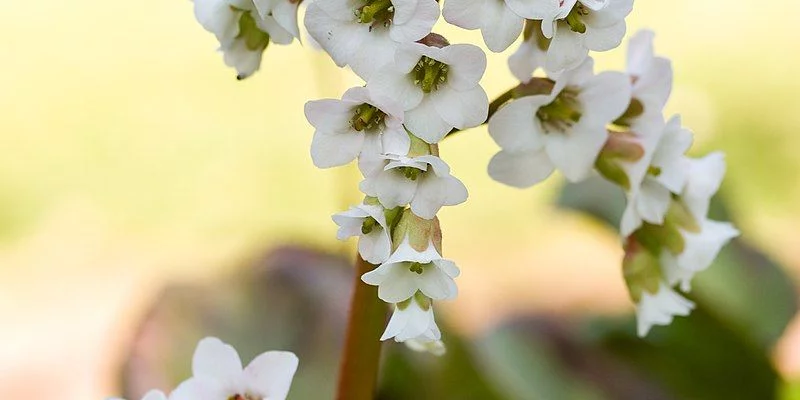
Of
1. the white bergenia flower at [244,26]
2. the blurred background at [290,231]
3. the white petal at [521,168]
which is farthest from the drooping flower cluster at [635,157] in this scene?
the blurred background at [290,231]

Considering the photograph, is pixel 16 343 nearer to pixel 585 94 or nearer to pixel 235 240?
pixel 235 240

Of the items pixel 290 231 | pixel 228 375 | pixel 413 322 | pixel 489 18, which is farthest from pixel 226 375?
pixel 290 231

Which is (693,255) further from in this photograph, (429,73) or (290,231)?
(290,231)

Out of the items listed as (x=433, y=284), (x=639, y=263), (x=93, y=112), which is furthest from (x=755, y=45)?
(x=433, y=284)

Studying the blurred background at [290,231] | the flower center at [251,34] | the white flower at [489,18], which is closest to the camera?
the white flower at [489,18]

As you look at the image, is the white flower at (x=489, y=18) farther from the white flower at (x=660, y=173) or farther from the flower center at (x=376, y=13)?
the white flower at (x=660, y=173)

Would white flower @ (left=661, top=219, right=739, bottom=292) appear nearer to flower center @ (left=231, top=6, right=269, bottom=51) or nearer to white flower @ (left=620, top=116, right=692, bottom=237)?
white flower @ (left=620, top=116, right=692, bottom=237)
